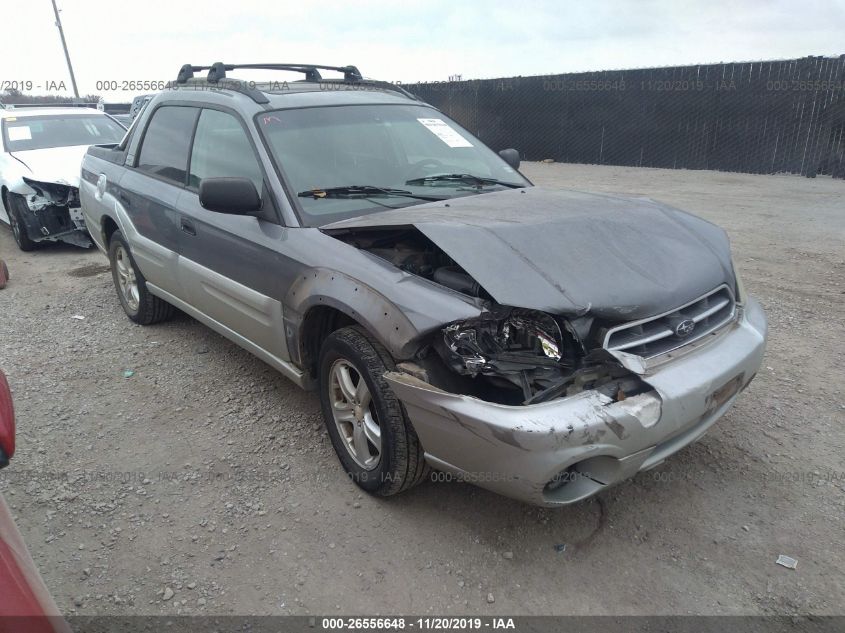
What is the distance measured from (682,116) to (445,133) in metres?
12.7

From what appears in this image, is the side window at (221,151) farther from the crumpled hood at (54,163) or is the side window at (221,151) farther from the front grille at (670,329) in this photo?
the crumpled hood at (54,163)

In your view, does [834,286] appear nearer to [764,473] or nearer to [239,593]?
[764,473]

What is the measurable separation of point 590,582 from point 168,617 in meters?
1.60

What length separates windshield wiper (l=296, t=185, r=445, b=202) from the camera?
3.13 metres

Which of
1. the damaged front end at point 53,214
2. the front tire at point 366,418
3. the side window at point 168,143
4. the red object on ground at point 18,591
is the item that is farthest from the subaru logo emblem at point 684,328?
the damaged front end at point 53,214

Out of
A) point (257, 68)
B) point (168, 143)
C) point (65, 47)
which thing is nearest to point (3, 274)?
point (168, 143)

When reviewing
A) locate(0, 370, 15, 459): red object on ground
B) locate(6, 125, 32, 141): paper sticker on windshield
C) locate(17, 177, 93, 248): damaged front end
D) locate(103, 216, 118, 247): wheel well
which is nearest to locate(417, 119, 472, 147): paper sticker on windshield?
locate(103, 216, 118, 247): wheel well

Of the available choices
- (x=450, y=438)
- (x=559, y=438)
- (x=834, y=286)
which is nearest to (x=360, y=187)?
(x=450, y=438)

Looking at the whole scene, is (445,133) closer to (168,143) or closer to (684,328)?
(168,143)

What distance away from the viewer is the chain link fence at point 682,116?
41.5 feet

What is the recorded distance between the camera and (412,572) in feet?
8.00

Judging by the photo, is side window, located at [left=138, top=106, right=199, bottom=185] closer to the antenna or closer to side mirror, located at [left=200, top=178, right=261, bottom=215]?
side mirror, located at [left=200, top=178, right=261, bottom=215]

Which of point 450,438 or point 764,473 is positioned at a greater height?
point 450,438

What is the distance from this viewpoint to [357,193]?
321cm
